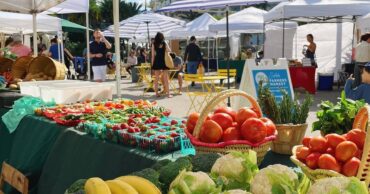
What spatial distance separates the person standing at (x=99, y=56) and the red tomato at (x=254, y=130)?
254 inches

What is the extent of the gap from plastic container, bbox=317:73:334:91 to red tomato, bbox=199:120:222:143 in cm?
1154

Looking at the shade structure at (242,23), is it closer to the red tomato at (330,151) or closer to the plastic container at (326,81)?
the plastic container at (326,81)

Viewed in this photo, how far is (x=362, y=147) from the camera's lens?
1.99 m

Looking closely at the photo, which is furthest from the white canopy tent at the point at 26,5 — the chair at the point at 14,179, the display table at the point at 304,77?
the display table at the point at 304,77

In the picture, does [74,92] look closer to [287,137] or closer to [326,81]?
[287,137]

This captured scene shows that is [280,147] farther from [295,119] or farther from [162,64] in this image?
[162,64]

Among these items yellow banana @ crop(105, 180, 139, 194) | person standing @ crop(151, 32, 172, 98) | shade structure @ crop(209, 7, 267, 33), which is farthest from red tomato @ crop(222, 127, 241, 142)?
shade structure @ crop(209, 7, 267, 33)

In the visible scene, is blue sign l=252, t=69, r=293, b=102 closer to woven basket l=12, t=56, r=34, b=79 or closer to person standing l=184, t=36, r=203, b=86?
woven basket l=12, t=56, r=34, b=79

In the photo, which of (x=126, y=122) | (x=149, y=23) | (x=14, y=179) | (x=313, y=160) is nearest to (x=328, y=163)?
(x=313, y=160)

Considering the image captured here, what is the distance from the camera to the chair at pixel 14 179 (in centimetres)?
381

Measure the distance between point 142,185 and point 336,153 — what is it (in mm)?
901

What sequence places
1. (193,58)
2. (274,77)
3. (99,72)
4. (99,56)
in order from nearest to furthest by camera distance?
(274,77) → (99,56) → (99,72) → (193,58)

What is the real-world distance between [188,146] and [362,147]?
1.05 metres

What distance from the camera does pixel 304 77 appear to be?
1184cm
